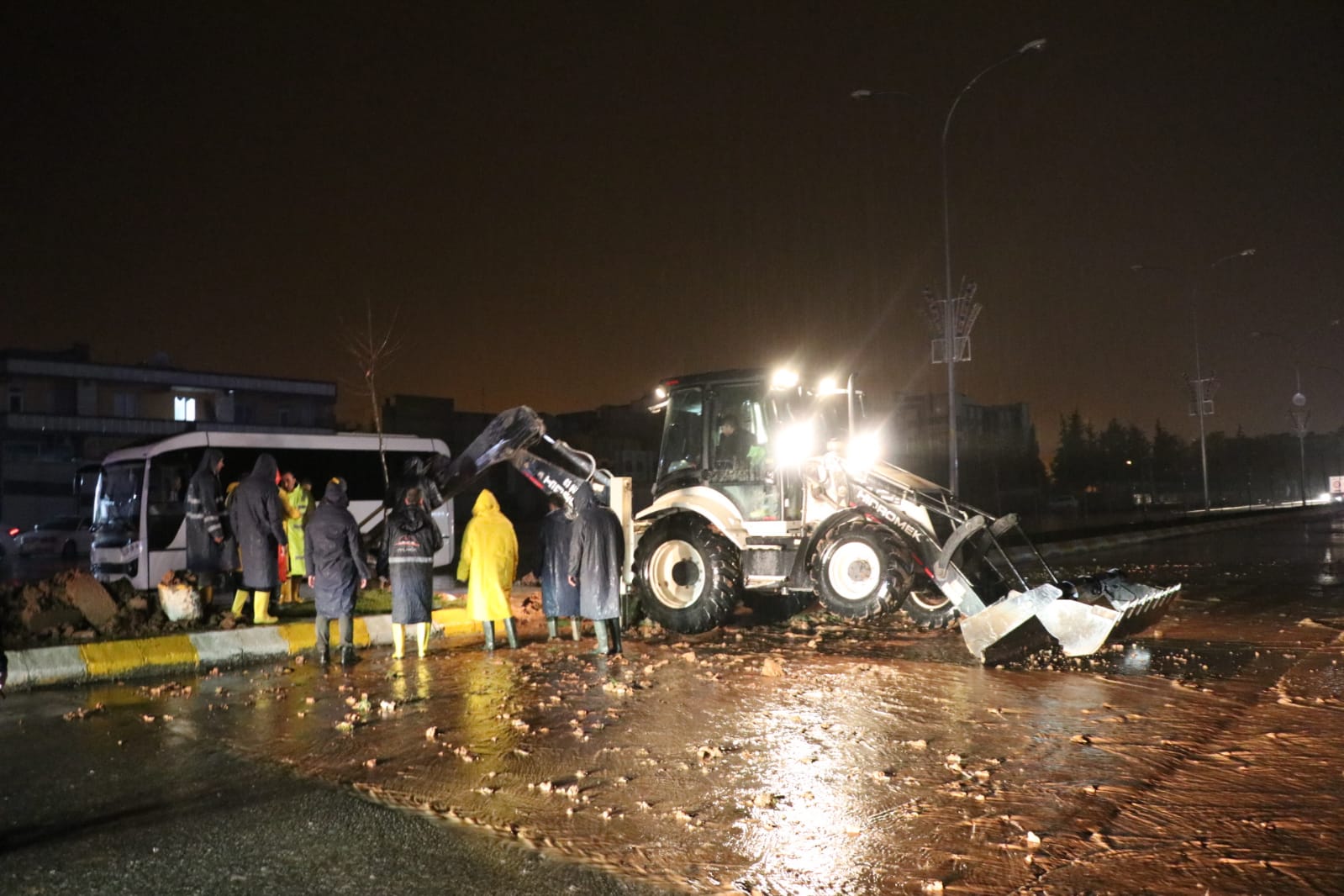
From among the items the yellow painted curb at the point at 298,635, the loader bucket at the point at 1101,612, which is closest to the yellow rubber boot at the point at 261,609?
the yellow painted curb at the point at 298,635

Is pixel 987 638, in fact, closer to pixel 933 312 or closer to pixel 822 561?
pixel 822 561

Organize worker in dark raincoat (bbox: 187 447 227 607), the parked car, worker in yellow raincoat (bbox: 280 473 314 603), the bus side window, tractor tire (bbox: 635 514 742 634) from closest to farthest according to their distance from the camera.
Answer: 1. tractor tire (bbox: 635 514 742 634)
2. worker in dark raincoat (bbox: 187 447 227 607)
3. worker in yellow raincoat (bbox: 280 473 314 603)
4. the bus side window
5. the parked car

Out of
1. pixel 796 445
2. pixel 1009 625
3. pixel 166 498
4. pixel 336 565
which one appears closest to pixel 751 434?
pixel 796 445

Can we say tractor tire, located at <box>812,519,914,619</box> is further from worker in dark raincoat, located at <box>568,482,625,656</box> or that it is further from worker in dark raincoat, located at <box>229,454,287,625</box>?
worker in dark raincoat, located at <box>229,454,287,625</box>

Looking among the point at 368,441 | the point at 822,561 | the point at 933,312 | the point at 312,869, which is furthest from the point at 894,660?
the point at 368,441

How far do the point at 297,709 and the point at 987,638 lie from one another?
6.04 meters

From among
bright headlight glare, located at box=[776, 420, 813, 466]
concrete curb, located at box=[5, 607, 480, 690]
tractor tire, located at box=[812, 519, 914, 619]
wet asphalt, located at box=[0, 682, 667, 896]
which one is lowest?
wet asphalt, located at box=[0, 682, 667, 896]

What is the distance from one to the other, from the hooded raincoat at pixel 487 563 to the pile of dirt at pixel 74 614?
3100 millimetres

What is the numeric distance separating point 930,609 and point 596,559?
12.7ft

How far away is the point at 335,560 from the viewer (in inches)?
399

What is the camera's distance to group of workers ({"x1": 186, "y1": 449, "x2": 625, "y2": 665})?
1021 centimetres

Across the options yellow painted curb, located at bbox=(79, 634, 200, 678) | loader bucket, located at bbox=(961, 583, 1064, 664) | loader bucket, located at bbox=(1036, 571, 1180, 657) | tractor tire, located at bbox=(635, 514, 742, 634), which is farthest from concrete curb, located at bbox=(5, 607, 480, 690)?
loader bucket, located at bbox=(1036, 571, 1180, 657)

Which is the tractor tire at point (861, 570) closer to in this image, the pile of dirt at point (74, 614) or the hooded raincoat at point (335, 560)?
the hooded raincoat at point (335, 560)

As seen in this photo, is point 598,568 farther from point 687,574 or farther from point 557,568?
point 687,574
